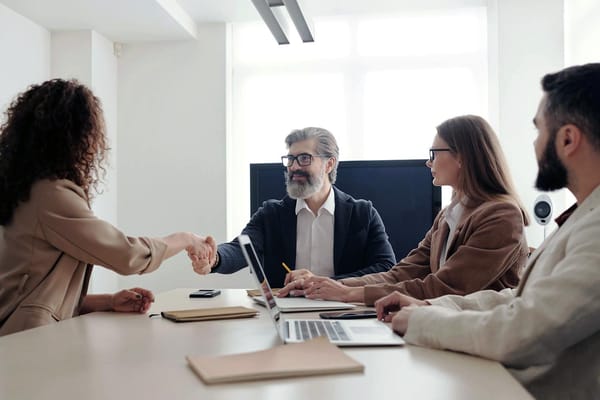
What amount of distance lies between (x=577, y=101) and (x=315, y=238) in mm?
1790

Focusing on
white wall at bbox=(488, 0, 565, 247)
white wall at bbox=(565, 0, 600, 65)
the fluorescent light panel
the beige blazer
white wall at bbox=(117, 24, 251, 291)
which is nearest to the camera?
the beige blazer

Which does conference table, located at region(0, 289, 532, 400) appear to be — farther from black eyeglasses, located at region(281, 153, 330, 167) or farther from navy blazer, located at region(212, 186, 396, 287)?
black eyeglasses, located at region(281, 153, 330, 167)

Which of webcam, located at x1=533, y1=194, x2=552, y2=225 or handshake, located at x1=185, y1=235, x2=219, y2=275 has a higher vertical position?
webcam, located at x1=533, y1=194, x2=552, y2=225

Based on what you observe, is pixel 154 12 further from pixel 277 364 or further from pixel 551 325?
pixel 551 325

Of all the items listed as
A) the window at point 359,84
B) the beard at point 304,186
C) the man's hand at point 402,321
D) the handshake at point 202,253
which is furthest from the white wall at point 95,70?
the man's hand at point 402,321

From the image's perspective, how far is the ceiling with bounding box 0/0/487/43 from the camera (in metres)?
4.43

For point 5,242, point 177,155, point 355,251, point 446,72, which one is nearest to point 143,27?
point 177,155

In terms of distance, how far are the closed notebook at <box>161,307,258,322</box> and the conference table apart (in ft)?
0.25

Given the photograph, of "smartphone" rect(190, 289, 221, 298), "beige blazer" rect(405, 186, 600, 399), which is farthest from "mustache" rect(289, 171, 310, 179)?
"beige blazer" rect(405, 186, 600, 399)

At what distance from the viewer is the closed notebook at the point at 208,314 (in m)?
1.60

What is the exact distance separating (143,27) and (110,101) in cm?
79

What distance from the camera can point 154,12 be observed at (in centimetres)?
461

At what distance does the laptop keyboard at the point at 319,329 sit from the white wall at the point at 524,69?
356 cm

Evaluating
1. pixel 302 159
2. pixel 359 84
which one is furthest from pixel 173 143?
pixel 302 159
